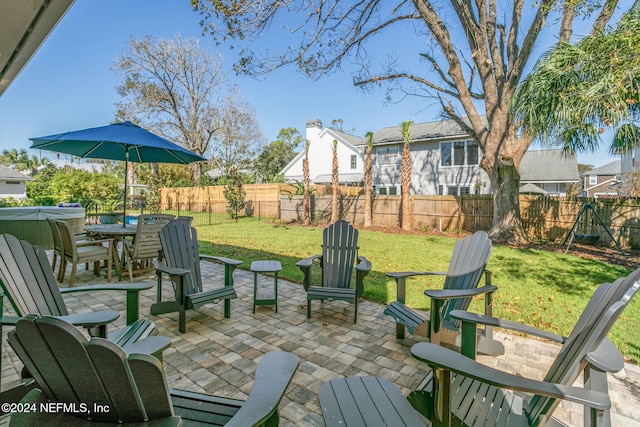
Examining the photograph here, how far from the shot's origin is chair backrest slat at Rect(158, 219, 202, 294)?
3662 mm

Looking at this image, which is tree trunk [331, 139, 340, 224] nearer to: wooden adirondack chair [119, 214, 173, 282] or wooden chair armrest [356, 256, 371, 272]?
wooden adirondack chair [119, 214, 173, 282]

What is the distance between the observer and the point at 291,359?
1.49 metres

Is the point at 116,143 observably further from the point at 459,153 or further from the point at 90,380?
the point at 459,153

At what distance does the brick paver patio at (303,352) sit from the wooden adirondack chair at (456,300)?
1.14 ft

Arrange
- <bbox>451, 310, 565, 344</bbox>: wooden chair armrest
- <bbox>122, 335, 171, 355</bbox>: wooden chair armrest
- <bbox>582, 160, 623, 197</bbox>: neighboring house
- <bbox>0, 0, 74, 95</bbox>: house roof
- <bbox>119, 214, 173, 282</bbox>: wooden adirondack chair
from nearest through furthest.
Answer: <bbox>122, 335, 171, 355</bbox>: wooden chair armrest
<bbox>451, 310, 565, 344</bbox>: wooden chair armrest
<bbox>0, 0, 74, 95</bbox>: house roof
<bbox>119, 214, 173, 282</bbox>: wooden adirondack chair
<bbox>582, 160, 623, 197</bbox>: neighboring house

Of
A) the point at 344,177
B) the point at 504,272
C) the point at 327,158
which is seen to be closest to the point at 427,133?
the point at 344,177

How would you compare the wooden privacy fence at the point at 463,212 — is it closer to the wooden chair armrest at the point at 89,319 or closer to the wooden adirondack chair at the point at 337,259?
the wooden adirondack chair at the point at 337,259

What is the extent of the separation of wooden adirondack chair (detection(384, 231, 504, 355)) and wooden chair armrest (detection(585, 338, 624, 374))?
104 cm

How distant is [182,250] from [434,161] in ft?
57.7

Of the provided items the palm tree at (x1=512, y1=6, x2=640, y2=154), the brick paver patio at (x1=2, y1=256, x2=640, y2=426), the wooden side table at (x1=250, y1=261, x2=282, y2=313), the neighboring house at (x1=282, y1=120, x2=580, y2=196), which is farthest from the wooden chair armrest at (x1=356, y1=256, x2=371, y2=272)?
the neighboring house at (x1=282, y1=120, x2=580, y2=196)

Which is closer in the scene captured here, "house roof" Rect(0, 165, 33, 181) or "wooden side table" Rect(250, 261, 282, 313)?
"wooden side table" Rect(250, 261, 282, 313)

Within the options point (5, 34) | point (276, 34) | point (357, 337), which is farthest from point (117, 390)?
point (276, 34)

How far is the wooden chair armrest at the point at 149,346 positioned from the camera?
53.7 inches

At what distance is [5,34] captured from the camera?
4117mm
